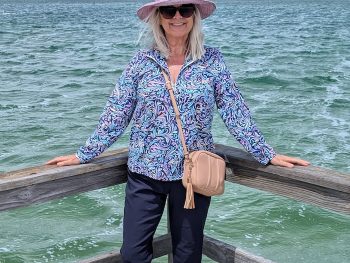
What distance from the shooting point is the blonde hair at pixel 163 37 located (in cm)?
341

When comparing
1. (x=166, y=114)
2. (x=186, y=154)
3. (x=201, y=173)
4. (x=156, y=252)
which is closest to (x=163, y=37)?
(x=166, y=114)

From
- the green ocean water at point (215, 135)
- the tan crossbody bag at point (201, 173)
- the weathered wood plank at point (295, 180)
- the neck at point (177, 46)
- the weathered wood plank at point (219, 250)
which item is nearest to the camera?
the weathered wood plank at point (295, 180)

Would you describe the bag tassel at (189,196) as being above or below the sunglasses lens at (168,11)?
below

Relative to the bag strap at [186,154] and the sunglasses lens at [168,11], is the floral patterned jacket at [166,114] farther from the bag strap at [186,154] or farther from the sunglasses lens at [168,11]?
the sunglasses lens at [168,11]

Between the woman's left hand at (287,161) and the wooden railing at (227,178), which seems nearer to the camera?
the wooden railing at (227,178)

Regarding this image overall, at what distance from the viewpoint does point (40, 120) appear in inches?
552

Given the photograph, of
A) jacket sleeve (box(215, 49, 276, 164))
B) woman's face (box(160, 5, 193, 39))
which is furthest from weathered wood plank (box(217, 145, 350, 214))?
woman's face (box(160, 5, 193, 39))

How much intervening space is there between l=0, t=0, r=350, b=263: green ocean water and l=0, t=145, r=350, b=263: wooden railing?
3723 mm

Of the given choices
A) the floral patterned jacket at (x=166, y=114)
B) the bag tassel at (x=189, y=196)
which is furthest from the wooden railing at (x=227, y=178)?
the bag tassel at (x=189, y=196)

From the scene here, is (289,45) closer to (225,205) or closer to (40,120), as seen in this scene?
(40,120)

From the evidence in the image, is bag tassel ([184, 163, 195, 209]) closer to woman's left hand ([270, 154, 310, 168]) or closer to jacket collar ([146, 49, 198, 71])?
woman's left hand ([270, 154, 310, 168])

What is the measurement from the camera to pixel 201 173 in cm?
324

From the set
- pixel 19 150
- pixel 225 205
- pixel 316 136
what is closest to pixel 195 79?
pixel 225 205

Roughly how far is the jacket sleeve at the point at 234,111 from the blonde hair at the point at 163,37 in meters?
0.12
